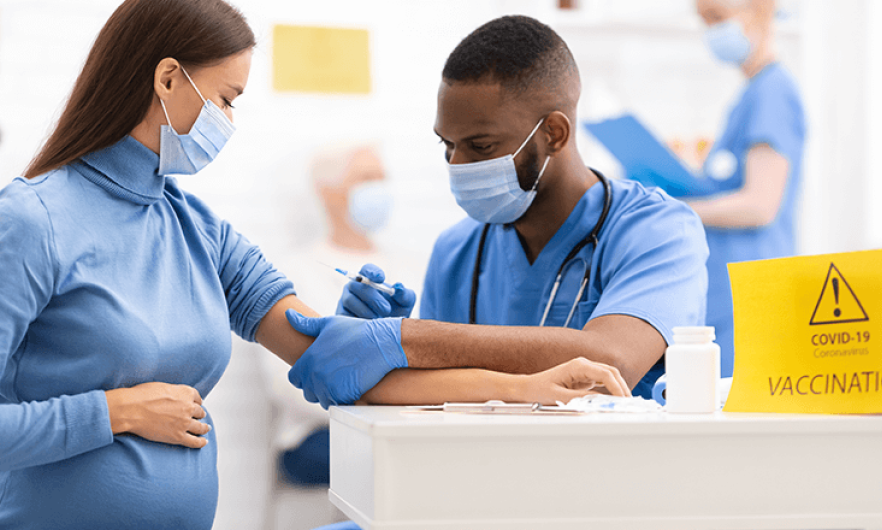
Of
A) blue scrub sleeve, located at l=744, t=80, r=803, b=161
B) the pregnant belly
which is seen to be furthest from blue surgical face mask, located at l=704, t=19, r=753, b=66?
the pregnant belly

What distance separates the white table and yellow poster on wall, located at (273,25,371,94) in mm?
2530

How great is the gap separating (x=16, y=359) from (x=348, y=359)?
44 centimetres

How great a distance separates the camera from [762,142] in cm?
268

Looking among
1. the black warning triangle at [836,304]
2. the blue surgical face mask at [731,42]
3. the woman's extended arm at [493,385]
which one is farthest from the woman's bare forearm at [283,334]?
the blue surgical face mask at [731,42]

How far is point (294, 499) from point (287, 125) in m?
1.38

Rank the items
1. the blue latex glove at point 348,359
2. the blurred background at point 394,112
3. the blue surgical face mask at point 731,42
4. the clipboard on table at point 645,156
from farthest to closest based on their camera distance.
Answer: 1. the blue surgical face mask at point 731,42
2. the blurred background at point 394,112
3. the clipboard on table at point 645,156
4. the blue latex glove at point 348,359

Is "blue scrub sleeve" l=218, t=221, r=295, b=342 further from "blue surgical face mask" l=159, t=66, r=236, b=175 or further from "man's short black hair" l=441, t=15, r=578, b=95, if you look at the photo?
"man's short black hair" l=441, t=15, r=578, b=95

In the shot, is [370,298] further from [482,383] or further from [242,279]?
[482,383]

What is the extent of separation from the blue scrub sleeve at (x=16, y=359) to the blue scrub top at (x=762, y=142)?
77.2 inches

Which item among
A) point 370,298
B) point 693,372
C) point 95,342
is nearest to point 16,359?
point 95,342

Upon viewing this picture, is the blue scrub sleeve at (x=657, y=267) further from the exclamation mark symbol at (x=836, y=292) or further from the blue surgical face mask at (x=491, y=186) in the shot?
the exclamation mark symbol at (x=836, y=292)

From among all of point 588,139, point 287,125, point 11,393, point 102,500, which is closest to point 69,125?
point 11,393

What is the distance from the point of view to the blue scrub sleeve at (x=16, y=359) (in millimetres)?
1024

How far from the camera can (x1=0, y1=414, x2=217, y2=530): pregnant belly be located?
3.61ft
